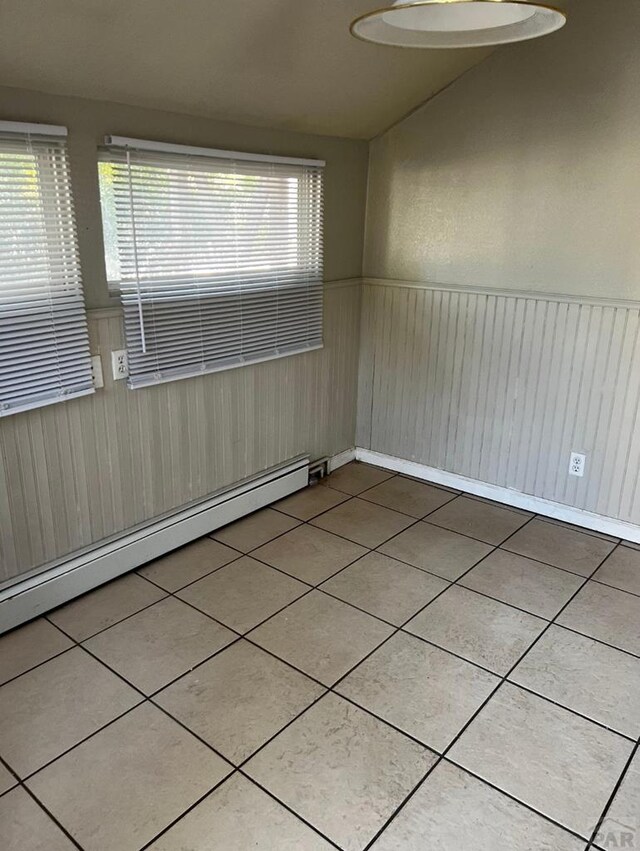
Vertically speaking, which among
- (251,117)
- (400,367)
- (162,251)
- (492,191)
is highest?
(251,117)

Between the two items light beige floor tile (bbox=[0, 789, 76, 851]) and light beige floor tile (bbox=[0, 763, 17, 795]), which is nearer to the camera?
light beige floor tile (bbox=[0, 789, 76, 851])

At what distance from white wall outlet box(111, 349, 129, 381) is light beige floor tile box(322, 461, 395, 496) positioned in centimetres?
144

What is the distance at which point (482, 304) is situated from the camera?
10.4ft

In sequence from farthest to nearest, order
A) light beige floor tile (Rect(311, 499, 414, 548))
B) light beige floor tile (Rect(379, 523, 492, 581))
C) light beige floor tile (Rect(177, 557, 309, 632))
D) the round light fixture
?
light beige floor tile (Rect(311, 499, 414, 548)), light beige floor tile (Rect(379, 523, 492, 581)), light beige floor tile (Rect(177, 557, 309, 632)), the round light fixture

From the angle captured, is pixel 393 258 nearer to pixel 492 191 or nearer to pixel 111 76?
pixel 492 191

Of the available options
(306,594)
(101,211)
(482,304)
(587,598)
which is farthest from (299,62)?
(587,598)

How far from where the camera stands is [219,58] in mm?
2182

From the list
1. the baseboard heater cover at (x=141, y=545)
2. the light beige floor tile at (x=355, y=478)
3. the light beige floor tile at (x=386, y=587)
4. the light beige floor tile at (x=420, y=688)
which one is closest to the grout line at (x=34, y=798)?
the baseboard heater cover at (x=141, y=545)

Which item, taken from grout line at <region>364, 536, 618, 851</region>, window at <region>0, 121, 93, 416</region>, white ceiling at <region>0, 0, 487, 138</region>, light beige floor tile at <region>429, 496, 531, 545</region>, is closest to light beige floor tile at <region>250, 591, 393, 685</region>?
grout line at <region>364, 536, 618, 851</region>

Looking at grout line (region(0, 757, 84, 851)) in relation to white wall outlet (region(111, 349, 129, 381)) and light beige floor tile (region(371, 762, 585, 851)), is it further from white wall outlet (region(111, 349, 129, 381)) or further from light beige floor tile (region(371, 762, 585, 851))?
white wall outlet (region(111, 349, 129, 381))

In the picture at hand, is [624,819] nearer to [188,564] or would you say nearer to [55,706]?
[55,706]

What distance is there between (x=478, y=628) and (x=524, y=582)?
1.33 feet

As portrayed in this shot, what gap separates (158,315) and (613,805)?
211 cm

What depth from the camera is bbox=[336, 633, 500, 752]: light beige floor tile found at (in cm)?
190
